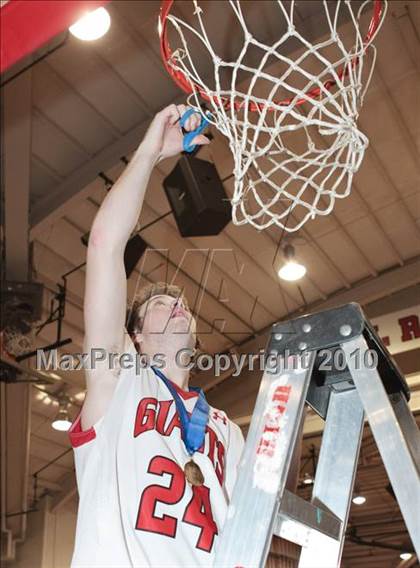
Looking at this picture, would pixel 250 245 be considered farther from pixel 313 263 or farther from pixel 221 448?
pixel 221 448

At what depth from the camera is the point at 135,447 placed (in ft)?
5.46

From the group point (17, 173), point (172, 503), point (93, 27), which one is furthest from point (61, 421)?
point (172, 503)

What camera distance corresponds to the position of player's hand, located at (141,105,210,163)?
1.87 meters

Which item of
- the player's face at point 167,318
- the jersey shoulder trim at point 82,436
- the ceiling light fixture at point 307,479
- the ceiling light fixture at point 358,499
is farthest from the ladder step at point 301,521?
the ceiling light fixture at point 358,499

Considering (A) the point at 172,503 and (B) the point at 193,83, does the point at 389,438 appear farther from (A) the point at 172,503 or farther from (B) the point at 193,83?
(B) the point at 193,83

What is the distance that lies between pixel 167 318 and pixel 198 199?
3.03 metres

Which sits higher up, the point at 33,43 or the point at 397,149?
the point at 397,149

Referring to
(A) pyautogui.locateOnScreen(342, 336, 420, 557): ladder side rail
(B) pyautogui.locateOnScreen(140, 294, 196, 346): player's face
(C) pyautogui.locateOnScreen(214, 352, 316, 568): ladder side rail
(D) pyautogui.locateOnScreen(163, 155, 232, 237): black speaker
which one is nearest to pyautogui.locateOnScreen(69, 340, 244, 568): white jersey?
(B) pyautogui.locateOnScreen(140, 294, 196, 346): player's face

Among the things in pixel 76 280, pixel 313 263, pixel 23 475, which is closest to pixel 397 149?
pixel 313 263

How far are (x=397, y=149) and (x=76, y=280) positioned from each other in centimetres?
369

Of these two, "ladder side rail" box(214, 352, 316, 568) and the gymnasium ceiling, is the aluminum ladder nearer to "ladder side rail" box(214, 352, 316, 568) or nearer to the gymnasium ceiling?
"ladder side rail" box(214, 352, 316, 568)

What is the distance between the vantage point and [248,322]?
28.3 ft

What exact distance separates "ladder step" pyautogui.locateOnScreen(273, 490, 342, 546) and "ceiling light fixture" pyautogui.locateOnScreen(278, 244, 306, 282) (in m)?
5.84

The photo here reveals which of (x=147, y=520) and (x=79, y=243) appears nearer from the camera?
(x=147, y=520)
